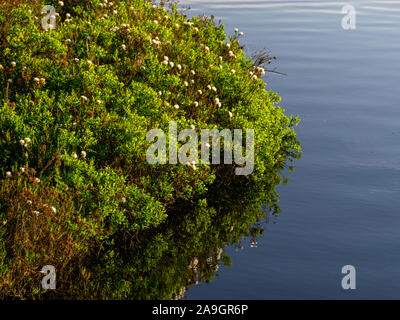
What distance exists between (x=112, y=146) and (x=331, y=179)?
20.2ft

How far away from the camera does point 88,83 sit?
13383 millimetres

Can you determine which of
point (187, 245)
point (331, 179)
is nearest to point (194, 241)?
point (187, 245)

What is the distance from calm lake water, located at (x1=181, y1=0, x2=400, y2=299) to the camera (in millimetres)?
11977

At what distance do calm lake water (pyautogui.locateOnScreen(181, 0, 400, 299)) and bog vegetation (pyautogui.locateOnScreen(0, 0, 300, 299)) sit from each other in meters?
0.95

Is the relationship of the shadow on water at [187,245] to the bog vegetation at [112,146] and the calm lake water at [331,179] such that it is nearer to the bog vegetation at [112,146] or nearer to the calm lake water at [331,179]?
the bog vegetation at [112,146]

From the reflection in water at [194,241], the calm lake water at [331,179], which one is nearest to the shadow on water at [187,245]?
the reflection in water at [194,241]

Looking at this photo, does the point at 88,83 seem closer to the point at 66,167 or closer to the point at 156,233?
the point at 66,167

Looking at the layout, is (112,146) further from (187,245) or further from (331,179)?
(331,179)

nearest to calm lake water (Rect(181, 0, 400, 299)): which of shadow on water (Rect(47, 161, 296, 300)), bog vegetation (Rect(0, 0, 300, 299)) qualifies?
shadow on water (Rect(47, 161, 296, 300))

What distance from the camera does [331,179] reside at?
16703mm

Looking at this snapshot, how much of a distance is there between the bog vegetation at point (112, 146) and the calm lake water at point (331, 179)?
0.95 metres
